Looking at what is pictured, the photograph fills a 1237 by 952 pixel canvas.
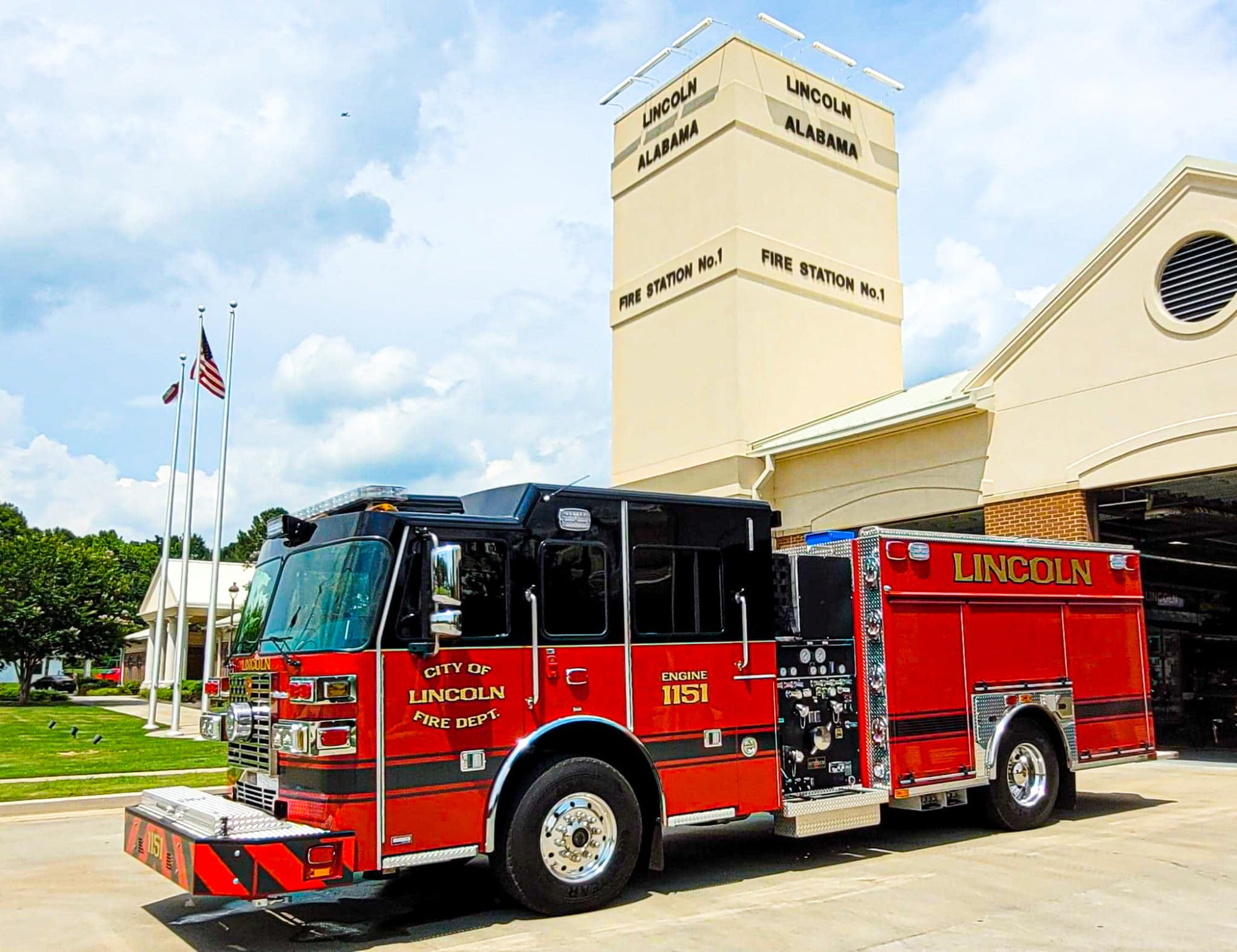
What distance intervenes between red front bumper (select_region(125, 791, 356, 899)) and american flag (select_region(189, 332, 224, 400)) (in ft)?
62.4

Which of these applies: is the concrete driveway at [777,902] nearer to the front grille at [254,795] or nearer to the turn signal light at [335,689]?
the front grille at [254,795]

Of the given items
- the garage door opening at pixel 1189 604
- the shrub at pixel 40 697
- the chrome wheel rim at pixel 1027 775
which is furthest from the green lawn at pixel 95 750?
the shrub at pixel 40 697

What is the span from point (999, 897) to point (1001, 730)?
105 inches

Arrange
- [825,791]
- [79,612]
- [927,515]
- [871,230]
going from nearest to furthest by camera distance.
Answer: [825,791] < [927,515] < [871,230] < [79,612]

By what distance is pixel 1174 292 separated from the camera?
14000mm

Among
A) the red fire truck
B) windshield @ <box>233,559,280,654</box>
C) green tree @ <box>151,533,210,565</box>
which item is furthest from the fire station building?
green tree @ <box>151,533,210,565</box>

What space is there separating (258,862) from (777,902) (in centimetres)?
343

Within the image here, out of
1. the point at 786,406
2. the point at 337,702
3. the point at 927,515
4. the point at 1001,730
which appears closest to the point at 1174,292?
the point at 927,515

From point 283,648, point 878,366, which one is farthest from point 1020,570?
point 878,366

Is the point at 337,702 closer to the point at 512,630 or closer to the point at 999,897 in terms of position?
the point at 512,630

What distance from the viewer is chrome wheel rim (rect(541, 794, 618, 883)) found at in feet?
24.1

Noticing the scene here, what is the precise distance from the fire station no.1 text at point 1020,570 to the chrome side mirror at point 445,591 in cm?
503

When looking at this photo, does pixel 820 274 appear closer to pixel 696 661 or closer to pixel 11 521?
pixel 696 661

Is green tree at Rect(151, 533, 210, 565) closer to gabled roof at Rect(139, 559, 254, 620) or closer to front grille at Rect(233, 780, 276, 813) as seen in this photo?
gabled roof at Rect(139, 559, 254, 620)
